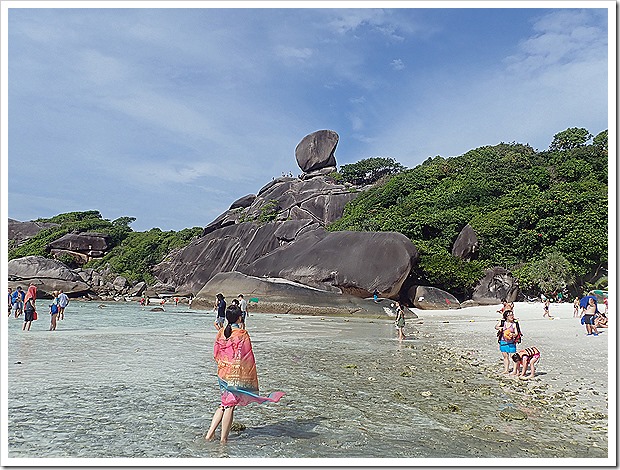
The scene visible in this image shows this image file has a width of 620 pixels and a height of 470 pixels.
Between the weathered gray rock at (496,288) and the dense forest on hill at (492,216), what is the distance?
50 cm

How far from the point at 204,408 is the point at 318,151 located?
60190 millimetres

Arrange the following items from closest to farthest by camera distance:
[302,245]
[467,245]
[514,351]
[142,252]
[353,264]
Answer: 1. [514,351]
2. [353,264]
3. [302,245]
4. [467,245]
5. [142,252]

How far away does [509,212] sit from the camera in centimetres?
3594

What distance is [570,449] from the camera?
15.1 ft

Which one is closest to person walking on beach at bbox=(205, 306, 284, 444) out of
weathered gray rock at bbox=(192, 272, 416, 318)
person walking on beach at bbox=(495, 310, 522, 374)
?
person walking on beach at bbox=(495, 310, 522, 374)

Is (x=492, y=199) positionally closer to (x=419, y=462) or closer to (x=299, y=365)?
(x=299, y=365)

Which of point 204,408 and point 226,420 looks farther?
point 204,408

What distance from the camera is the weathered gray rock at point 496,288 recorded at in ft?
100

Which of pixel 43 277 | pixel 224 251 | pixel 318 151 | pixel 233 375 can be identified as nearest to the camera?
pixel 233 375

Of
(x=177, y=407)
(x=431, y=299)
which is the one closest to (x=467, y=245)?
(x=431, y=299)

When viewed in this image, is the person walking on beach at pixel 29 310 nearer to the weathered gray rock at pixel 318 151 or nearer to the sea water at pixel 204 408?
the sea water at pixel 204 408

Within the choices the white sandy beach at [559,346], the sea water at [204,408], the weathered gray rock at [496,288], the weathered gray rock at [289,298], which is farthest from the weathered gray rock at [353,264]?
the sea water at [204,408]

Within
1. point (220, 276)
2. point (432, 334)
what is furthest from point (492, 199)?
point (432, 334)

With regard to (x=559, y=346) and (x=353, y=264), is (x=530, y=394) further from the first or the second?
(x=353, y=264)
